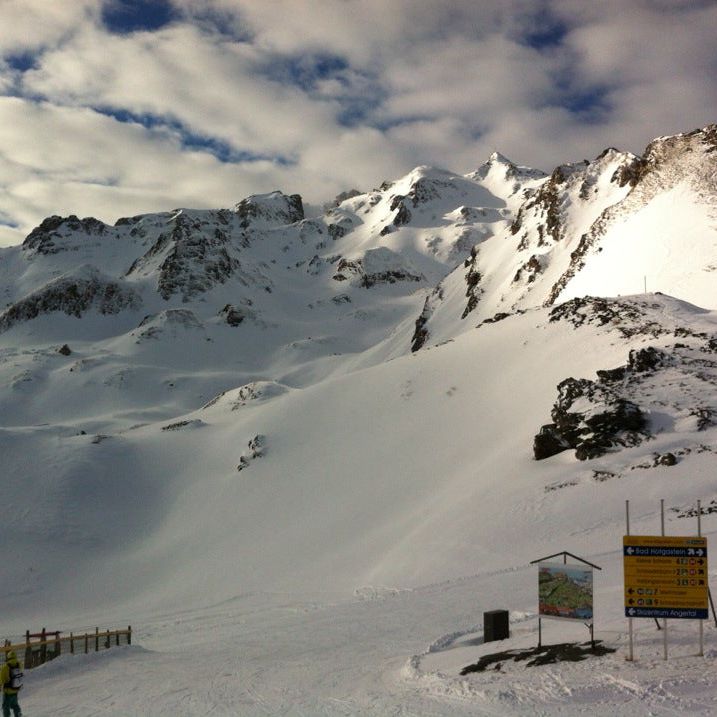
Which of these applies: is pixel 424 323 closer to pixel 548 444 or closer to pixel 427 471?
pixel 427 471

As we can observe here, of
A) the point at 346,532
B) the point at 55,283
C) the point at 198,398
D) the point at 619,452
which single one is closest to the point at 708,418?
the point at 619,452

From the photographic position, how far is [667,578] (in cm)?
1484

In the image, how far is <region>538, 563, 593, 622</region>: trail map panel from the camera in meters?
15.6

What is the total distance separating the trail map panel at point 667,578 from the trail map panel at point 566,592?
0.97 meters

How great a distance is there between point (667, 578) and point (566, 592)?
214 centimetres

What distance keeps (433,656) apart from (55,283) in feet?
588

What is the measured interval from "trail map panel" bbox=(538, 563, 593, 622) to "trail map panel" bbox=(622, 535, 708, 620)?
97 cm

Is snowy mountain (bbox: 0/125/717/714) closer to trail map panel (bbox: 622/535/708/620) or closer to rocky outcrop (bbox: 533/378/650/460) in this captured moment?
rocky outcrop (bbox: 533/378/650/460)

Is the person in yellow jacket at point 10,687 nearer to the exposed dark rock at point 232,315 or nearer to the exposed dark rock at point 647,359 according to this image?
the exposed dark rock at point 647,359

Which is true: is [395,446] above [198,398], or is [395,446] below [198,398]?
below

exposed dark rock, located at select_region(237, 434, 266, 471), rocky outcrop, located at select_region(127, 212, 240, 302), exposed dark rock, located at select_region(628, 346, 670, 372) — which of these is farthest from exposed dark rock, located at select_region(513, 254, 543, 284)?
rocky outcrop, located at select_region(127, 212, 240, 302)

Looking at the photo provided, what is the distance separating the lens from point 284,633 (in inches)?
940

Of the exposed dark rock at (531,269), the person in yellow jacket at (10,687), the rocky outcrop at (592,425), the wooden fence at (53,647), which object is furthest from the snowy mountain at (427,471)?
the person in yellow jacket at (10,687)

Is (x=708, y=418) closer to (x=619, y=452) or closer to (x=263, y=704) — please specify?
(x=619, y=452)
